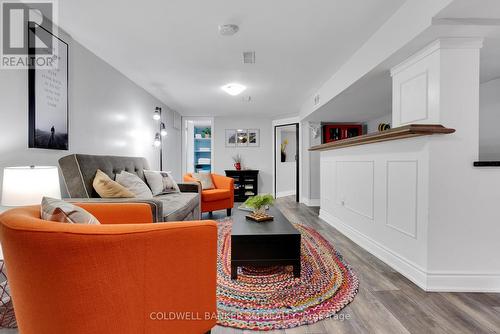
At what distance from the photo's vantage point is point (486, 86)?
10.4 ft

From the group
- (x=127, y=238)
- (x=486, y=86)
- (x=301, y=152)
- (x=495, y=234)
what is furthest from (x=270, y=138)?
(x=127, y=238)

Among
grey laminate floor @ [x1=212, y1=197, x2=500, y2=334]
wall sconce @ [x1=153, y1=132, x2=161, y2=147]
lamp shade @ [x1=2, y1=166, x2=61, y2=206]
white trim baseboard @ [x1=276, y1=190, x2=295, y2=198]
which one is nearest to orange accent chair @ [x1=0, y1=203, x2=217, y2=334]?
grey laminate floor @ [x1=212, y1=197, x2=500, y2=334]

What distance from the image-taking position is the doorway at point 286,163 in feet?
20.4

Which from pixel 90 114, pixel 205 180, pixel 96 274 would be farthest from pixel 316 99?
pixel 96 274

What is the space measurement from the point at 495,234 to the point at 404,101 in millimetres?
1245

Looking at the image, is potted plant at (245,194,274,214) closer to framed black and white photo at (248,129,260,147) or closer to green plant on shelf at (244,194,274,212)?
green plant on shelf at (244,194,274,212)

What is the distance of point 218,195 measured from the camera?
13.6 feet

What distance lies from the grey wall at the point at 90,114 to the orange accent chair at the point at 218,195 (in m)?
1.18

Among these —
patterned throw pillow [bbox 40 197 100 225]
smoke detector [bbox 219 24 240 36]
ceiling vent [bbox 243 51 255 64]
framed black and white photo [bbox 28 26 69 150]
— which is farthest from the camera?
ceiling vent [bbox 243 51 255 64]

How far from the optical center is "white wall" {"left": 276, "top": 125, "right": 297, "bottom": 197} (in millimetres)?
6742

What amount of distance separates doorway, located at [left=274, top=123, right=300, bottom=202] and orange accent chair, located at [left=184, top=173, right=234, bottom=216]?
2316mm

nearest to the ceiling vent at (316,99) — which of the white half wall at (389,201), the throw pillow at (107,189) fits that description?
the white half wall at (389,201)

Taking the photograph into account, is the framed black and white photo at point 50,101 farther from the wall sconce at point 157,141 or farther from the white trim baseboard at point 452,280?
the white trim baseboard at point 452,280

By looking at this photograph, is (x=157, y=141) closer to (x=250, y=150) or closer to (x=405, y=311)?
(x=250, y=150)
